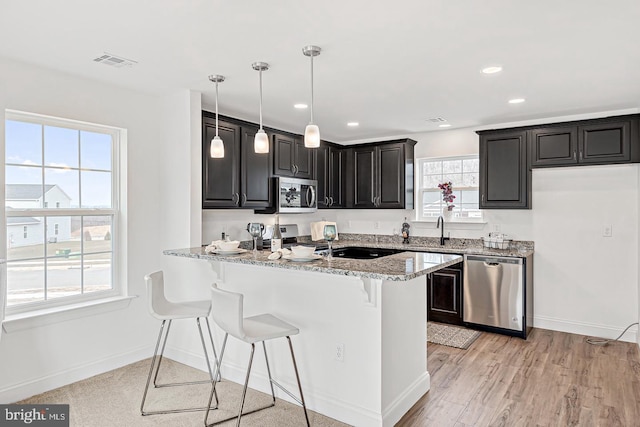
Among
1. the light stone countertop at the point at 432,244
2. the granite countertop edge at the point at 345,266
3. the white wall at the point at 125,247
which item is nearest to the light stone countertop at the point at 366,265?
the granite countertop edge at the point at 345,266

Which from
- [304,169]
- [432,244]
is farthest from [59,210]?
[432,244]

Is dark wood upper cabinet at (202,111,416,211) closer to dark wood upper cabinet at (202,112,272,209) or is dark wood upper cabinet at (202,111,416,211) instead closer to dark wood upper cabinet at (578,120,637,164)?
dark wood upper cabinet at (202,112,272,209)

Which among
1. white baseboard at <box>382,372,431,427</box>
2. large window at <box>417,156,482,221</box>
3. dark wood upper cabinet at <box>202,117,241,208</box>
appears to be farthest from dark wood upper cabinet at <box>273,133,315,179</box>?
white baseboard at <box>382,372,431,427</box>

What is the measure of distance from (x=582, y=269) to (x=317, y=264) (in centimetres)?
358

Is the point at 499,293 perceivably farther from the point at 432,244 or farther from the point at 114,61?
the point at 114,61

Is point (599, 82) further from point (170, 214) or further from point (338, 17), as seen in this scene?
point (170, 214)

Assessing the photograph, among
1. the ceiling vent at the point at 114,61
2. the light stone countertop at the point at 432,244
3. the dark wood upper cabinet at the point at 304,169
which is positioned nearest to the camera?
the ceiling vent at the point at 114,61

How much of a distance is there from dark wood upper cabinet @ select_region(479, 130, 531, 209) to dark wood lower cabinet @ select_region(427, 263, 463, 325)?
919 mm

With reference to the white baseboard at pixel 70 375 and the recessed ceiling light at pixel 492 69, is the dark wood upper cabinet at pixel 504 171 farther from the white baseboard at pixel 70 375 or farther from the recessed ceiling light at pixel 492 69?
the white baseboard at pixel 70 375

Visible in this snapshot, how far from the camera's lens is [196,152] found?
371 centimetres

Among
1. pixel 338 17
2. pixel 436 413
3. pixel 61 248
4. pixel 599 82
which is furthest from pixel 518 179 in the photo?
pixel 61 248

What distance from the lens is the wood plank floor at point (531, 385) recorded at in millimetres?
2736

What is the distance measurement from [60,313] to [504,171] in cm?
466

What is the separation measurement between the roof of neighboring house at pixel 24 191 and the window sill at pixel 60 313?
0.86 metres
